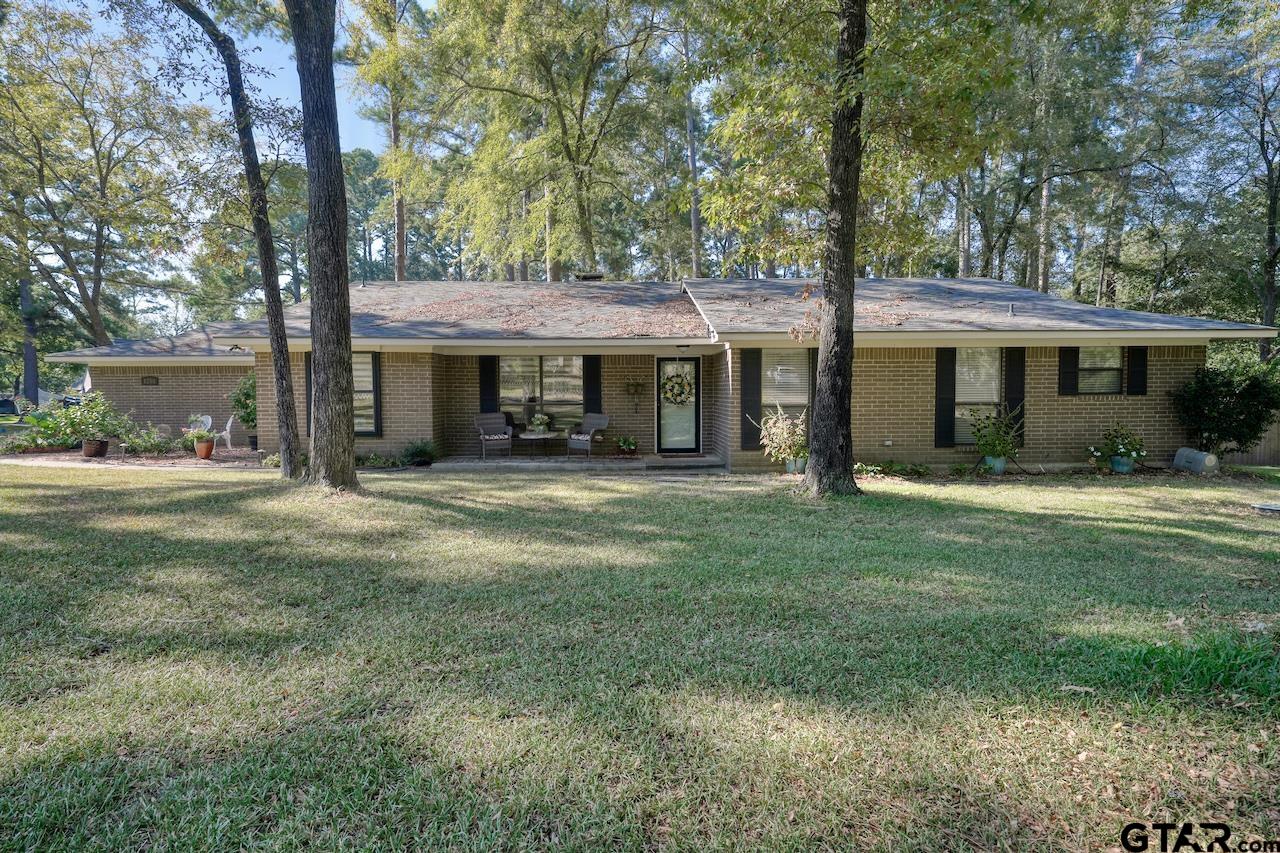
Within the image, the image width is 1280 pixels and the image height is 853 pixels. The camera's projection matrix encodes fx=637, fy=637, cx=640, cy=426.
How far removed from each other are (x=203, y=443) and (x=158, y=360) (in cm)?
591

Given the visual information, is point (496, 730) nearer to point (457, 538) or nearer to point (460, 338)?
point (457, 538)

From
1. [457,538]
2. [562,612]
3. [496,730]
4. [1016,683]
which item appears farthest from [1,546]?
[1016,683]

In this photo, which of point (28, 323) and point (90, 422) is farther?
point (28, 323)

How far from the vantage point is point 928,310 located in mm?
11961

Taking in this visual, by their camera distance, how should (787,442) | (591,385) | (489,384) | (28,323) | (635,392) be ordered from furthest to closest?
(28,323)
(635,392)
(591,385)
(489,384)
(787,442)

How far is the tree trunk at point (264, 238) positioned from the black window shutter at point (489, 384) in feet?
13.2

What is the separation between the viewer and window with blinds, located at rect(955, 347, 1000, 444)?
11.5 metres

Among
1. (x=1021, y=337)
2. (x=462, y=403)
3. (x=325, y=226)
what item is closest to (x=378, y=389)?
(x=462, y=403)

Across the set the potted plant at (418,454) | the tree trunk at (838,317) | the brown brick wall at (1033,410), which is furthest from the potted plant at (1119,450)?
the potted plant at (418,454)

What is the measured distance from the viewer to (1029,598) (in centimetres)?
441

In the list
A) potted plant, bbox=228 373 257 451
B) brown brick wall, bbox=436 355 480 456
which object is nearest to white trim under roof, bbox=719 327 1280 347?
brown brick wall, bbox=436 355 480 456

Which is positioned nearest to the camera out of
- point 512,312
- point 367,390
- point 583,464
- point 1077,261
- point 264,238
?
point 264,238

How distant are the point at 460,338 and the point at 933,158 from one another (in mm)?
8113

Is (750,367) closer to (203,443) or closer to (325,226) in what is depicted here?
(325,226)
